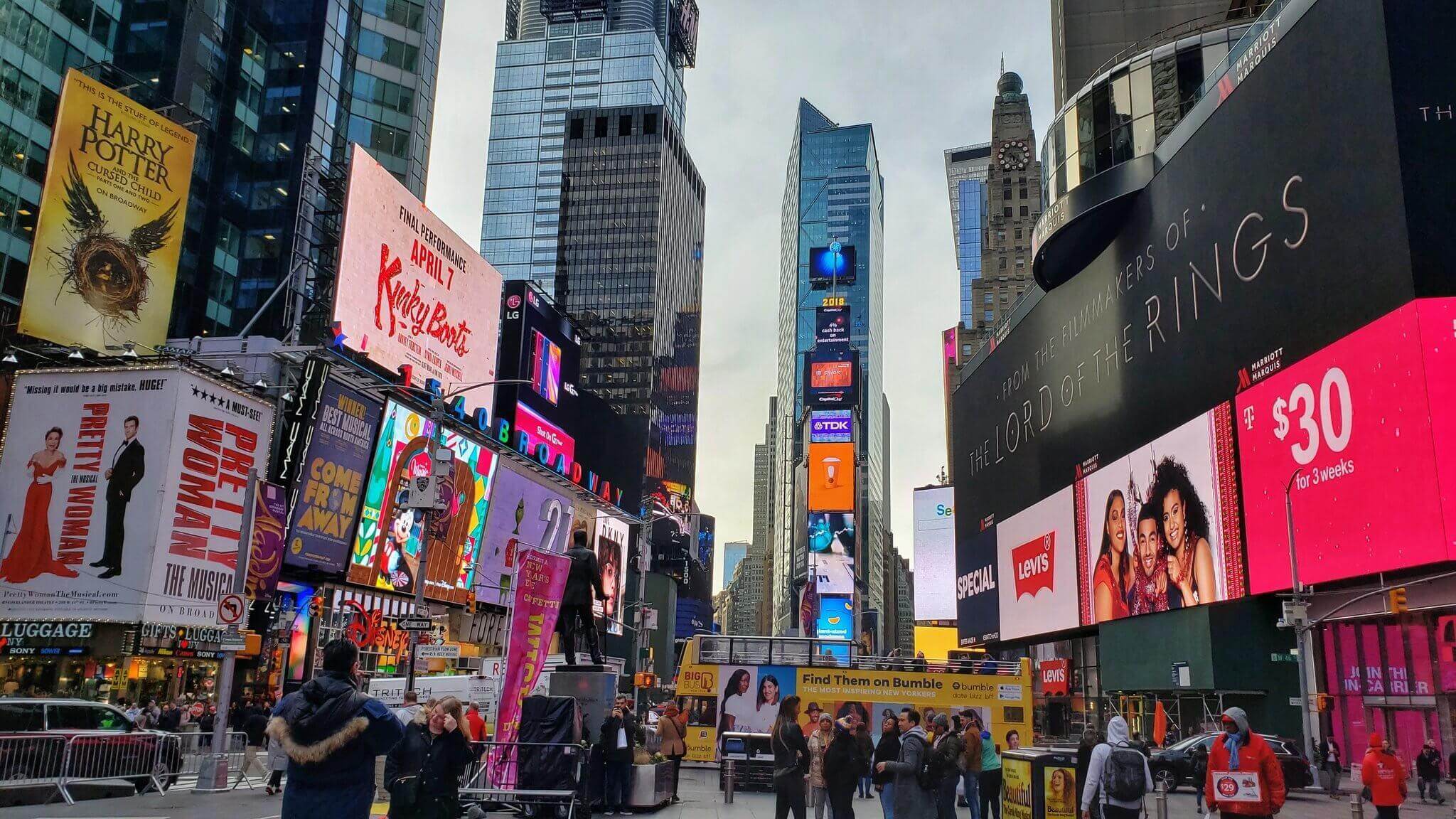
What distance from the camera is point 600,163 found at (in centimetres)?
16900

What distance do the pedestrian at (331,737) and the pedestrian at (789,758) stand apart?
7.07 m

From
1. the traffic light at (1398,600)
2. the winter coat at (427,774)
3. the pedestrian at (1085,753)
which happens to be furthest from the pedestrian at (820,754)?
the traffic light at (1398,600)

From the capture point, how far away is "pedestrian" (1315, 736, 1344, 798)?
26.6m

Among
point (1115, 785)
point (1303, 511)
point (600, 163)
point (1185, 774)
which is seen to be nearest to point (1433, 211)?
point (1303, 511)

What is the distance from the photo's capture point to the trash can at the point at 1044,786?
13180 mm

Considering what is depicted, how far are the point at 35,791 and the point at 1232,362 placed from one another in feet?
104

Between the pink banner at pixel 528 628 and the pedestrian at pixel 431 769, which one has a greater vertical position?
the pink banner at pixel 528 628

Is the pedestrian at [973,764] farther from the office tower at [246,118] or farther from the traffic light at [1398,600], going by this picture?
the office tower at [246,118]

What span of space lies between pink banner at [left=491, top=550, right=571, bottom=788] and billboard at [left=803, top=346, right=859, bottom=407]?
85.0 metres

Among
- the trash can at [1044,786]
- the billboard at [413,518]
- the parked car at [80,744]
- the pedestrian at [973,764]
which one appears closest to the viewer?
the trash can at [1044,786]

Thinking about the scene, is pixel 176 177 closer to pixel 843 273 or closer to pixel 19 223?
pixel 19 223

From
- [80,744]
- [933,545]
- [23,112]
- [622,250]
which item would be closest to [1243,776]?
[80,744]

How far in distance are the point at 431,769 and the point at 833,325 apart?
100600 mm

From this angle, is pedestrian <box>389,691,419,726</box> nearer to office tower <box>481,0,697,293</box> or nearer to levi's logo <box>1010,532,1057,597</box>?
levi's logo <box>1010,532,1057,597</box>
